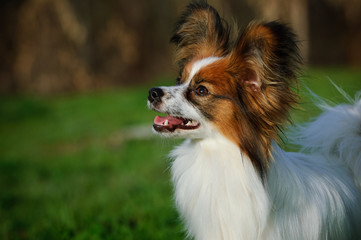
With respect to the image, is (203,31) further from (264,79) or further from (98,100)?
(98,100)

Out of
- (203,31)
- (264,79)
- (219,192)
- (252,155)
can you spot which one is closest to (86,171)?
(203,31)

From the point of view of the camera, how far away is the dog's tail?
10.2 feet

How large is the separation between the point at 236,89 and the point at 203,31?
0.70 m

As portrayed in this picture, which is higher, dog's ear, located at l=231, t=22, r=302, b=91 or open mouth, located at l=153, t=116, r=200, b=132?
dog's ear, located at l=231, t=22, r=302, b=91

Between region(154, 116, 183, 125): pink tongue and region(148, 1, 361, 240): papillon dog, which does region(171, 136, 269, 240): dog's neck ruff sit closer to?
region(148, 1, 361, 240): papillon dog

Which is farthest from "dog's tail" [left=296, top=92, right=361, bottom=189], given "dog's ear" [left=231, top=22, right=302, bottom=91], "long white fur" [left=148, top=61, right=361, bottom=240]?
"dog's ear" [left=231, top=22, right=302, bottom=91]

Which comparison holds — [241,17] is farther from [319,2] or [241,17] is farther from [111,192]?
[111,192]

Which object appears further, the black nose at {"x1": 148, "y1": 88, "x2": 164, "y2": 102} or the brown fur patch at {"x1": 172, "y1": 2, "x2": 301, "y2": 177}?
the black nose at {"x1": 148, "y1": 88, "x2": 164, "y2": 102}

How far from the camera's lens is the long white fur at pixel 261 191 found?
2697mm

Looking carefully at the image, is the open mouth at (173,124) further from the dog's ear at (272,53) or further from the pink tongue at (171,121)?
the dog's ear at (272,53)

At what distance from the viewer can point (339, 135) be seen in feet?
10.4

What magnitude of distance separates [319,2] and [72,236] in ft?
54.2

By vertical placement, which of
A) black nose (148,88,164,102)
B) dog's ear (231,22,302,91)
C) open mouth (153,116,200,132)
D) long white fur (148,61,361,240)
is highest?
dog's ear (231,22,302,91)

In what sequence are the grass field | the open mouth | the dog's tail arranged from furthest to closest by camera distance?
1. the grass field
2. the dog's tail
3. the open mouth
